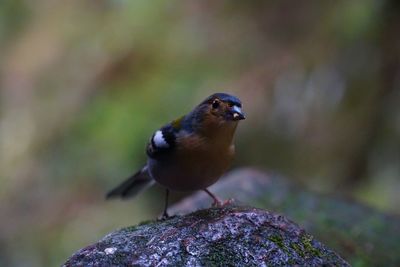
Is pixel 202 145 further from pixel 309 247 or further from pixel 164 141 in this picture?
pixel 309 247

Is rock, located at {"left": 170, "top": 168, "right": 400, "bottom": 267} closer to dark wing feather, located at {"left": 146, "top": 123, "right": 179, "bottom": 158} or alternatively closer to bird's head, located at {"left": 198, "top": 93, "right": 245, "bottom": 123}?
dark wing feather, located at {"left": 146, "top": 123, "right": 179, "bottom": 158}

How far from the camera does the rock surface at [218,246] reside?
114 inches

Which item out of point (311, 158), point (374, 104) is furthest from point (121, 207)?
point (374, 104)

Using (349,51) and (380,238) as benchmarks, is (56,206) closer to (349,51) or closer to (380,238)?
(349,51)

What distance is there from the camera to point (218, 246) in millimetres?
2984

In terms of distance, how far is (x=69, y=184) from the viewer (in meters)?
8.98

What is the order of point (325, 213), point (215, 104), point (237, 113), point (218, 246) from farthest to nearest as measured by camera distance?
1. point (325, 213)
2. point (215, 104)
3. point (237, 113)
4. point (218, 246)

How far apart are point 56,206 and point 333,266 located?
644 centimetres

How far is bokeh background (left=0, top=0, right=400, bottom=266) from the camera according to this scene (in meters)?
8.11

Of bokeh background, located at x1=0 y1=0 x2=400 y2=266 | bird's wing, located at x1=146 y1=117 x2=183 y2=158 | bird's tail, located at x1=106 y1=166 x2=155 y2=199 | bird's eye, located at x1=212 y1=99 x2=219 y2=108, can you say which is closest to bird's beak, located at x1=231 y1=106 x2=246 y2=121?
bird's eye, located at x1=212 y1=99 x2=219 y2=108

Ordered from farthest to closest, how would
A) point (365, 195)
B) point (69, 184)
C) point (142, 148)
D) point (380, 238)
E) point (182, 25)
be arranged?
point (182, 25), point (69, 184), point (142, 148), point (365, 195), point (380, 238)

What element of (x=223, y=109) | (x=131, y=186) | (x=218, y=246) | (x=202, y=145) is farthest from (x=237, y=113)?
(x=131, y=186)

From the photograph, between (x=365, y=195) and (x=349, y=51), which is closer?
(x=365, y=195)

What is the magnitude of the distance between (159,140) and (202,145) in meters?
0.40
